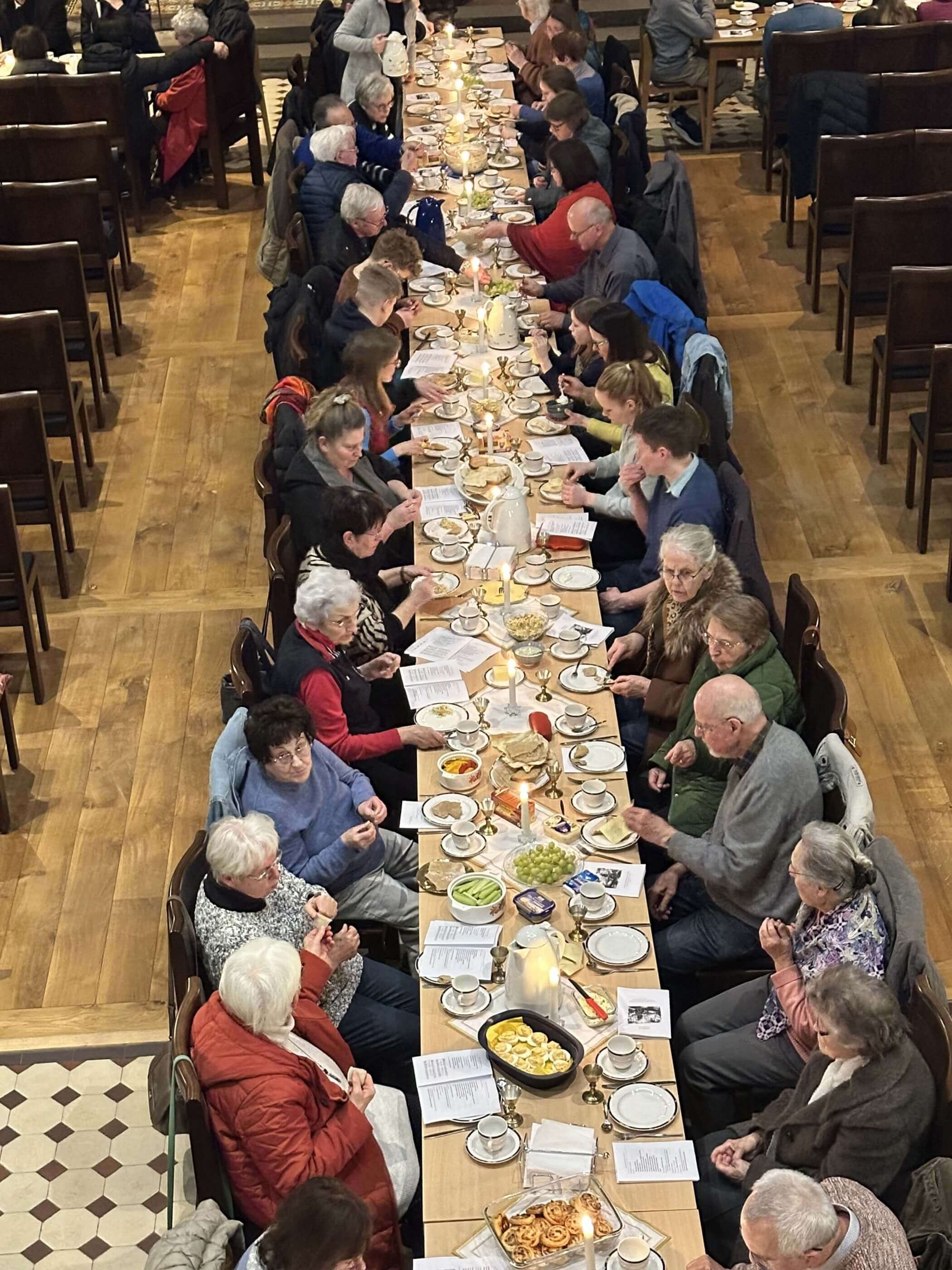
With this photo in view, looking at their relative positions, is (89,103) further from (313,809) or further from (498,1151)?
(498,1151)

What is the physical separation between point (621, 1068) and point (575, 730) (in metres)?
1.40

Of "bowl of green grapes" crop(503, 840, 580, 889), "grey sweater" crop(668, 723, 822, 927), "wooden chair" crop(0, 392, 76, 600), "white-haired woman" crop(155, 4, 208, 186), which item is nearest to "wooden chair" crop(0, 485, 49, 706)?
"wooden chair" crop(0, 392, 76, 600)

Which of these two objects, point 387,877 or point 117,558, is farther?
point 117,558

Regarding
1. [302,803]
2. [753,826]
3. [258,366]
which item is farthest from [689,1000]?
[258,366]

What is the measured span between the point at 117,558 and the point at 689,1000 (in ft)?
13.9

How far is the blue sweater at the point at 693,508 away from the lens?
19.5 ft

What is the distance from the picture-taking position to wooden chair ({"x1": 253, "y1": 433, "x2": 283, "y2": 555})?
6.04 m

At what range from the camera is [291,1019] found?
396 cm

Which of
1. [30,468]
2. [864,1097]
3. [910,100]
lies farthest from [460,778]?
[910,100]

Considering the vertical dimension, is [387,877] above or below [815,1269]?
below

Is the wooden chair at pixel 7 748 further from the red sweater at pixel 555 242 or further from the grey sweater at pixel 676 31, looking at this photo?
the grey sweater at pixel 676 31

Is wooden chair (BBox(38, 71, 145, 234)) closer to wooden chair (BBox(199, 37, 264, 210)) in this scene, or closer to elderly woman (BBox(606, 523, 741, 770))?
wooden chair (BBox(199, 37, 264, 210))

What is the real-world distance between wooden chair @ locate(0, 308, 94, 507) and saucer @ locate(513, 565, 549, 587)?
314cm

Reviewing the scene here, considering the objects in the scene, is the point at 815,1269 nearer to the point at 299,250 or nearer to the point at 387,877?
the point at 387,877
